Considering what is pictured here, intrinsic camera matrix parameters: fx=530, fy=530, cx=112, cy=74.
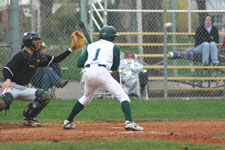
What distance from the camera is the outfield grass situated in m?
6.57

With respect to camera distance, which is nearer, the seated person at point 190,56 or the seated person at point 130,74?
→ the seated person at point 130,74

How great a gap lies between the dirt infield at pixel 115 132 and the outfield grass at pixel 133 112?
0.49 meters

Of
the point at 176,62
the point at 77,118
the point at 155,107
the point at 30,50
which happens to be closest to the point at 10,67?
the point at 30,50

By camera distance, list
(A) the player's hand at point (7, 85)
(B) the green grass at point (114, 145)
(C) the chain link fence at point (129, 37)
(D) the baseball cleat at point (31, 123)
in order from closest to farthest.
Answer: (B) the green grass at point (114, 145), (A) the player's hand at point (7, 85), (D) the baseball cleat at point (31, 123), (C) the chain link fence at point (129, 37)

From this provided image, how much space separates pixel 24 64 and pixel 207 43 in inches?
272

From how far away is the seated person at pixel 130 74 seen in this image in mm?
13320

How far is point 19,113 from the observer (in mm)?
11180

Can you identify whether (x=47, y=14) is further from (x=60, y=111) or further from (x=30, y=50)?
(x=30, y=50)

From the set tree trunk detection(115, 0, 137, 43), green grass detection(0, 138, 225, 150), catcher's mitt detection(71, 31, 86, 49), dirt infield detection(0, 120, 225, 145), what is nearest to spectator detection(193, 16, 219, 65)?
tree trunk detection(115, 0, 137, 43)

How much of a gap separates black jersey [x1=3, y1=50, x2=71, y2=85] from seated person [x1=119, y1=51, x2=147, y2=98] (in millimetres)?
4880

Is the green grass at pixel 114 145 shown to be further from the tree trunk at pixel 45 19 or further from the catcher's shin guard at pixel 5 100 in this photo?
the tree trunk at pixel 45 19

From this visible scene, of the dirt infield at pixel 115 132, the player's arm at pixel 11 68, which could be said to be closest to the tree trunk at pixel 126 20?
the dirt infield at pixel 115 132

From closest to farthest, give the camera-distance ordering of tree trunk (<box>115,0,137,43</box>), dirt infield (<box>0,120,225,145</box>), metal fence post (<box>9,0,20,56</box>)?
dirt infield (<box>0,120,225,145</box>)
metal fence post (<box>9,0,20,56</box>)
tree trunk (<box>115,0,137,43</box>)

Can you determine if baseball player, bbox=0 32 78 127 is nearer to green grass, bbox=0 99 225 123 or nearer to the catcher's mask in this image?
the catcher's mask
